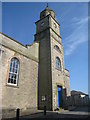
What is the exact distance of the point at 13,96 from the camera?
945cm

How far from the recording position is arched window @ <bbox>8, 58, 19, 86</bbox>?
9.90 meters

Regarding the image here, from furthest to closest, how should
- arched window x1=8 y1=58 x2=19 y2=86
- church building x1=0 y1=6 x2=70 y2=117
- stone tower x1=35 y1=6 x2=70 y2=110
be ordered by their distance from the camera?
stone tower x1=35 y1=6 x2=70 y2=110, arched window x1=8 y1=58 x2=19 y2=86, church building x1=0 y1=6 x2=70 y2=117

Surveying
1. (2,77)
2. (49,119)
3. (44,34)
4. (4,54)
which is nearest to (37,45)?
(44,34)

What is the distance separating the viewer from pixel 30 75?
1201 centimetres

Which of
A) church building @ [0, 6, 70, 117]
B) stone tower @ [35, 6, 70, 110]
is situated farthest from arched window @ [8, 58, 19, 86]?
stone tower @ [35, 6, 70, 110]

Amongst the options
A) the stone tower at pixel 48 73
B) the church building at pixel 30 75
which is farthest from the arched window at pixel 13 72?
the stone tower at pixel 48 73

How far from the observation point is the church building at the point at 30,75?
31.0 ft

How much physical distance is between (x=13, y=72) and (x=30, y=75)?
2.42 m

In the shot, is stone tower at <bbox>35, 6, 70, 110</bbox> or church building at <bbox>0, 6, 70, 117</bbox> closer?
church building at <bbox>0, 6, 70, 117</bbox>

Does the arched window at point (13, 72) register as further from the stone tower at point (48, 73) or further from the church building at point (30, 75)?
the stone tower at point (48, 73)

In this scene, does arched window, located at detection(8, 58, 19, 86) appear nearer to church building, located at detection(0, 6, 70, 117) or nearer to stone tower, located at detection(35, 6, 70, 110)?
church building, located at detection(0, 6, 70, 117)

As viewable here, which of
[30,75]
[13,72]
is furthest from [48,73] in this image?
[13,72]

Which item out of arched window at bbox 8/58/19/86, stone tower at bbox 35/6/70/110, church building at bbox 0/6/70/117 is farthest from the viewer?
stone tower at bbox 35/6/70/110

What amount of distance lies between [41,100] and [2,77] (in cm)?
586
